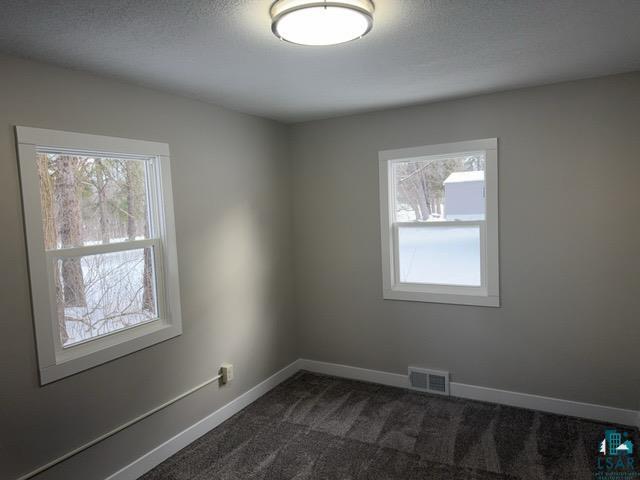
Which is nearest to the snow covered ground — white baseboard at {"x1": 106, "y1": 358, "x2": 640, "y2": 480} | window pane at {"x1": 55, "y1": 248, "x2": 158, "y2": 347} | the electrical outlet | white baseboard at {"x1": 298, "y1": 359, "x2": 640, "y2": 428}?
window pane at {"x1": 55, "y1": 248, "x2": 158, "y2": 347}

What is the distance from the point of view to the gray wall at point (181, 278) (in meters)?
2.21

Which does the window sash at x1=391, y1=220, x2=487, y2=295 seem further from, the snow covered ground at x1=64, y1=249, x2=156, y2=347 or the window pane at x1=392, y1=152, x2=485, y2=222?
the snow covered ground at x1=64, y1=249, x2=156, y2=347

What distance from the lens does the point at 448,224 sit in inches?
146

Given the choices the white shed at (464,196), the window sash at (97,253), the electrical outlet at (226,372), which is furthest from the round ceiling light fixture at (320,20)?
the electrical outlet at (226,372)

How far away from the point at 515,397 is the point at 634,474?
3.14ft

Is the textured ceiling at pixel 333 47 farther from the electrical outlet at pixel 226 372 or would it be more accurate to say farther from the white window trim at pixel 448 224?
the electrical outlet at pixel 226 372

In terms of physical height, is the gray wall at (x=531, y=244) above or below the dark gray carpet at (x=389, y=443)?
above

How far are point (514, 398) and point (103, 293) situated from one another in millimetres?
3198

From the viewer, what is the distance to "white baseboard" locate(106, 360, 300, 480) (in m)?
2.76

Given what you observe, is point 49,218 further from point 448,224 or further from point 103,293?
point 448,224

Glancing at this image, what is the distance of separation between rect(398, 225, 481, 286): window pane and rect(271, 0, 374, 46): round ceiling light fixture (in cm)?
220

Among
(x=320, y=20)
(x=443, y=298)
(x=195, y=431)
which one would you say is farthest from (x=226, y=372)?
(x=320, y=20)

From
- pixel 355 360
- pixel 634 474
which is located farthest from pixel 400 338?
pixel 634 474

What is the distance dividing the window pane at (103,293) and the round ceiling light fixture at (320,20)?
1770 millimetres
